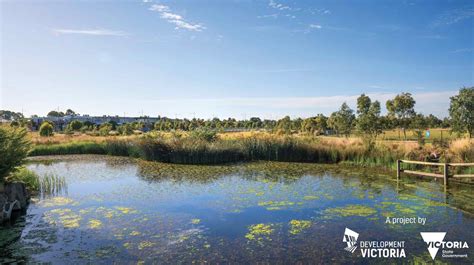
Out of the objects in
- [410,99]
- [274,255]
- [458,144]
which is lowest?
[274,255]

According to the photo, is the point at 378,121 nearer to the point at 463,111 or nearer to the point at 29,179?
the point at 463,111

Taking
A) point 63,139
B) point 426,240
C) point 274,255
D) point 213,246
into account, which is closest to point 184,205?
point 213,246

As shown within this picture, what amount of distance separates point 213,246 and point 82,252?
2162 millimetres

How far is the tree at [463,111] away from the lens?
21.5 metres

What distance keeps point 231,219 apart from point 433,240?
3.91 m

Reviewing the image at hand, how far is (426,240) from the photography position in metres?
6.20

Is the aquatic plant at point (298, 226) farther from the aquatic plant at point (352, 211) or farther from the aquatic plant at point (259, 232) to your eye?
the aquatic plant at point (352, 211)

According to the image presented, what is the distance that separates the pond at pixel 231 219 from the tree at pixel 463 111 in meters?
12.4

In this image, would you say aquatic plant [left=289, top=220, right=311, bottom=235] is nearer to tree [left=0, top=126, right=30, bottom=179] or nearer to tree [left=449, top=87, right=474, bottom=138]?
tree [left=0, top=126, right=30, bottom=179]

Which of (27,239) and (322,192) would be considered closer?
(27,239)

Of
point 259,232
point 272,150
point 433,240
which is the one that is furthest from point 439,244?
point 272,150

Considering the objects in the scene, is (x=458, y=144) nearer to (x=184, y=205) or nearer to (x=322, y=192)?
(x=322, y=192)

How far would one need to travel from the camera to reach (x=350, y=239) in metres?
6.29

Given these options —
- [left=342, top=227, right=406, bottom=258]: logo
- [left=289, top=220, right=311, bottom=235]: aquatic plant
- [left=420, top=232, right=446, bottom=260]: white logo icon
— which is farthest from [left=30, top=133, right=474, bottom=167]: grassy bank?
[left=342, top=227, right=406, bottom=258]: logo
